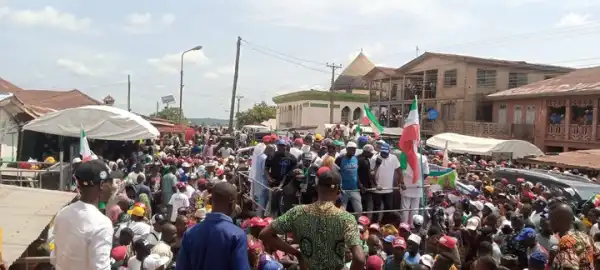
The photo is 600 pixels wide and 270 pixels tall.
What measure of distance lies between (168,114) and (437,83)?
51.7 metres

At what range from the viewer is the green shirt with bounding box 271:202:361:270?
3.63 meters

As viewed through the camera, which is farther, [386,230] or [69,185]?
[69,185]

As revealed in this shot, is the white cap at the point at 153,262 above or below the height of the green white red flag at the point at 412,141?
below

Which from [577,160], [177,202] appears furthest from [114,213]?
[577,160]

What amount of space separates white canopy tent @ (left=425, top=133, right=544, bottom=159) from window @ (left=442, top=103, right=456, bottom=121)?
28.7 ft

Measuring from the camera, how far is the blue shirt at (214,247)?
338cm

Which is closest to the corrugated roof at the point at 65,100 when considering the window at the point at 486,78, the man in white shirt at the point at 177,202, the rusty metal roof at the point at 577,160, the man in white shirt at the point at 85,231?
the window at the point at 486,78

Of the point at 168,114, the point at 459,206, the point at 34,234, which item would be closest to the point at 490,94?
the point at 459,206

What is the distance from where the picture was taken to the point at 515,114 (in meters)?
31.1

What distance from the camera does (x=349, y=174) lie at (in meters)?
8.69

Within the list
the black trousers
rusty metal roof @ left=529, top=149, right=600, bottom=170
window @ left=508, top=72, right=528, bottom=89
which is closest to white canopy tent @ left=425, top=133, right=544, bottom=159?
rusty metal roof @ left=529, top=149, right=600, bottom=170

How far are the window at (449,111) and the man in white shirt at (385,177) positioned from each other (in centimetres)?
2794

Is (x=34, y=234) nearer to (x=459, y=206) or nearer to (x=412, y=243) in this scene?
(x=412, y=243)

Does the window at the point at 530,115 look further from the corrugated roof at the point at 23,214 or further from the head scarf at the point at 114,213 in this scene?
the corrugated roof at the point at 23,214
